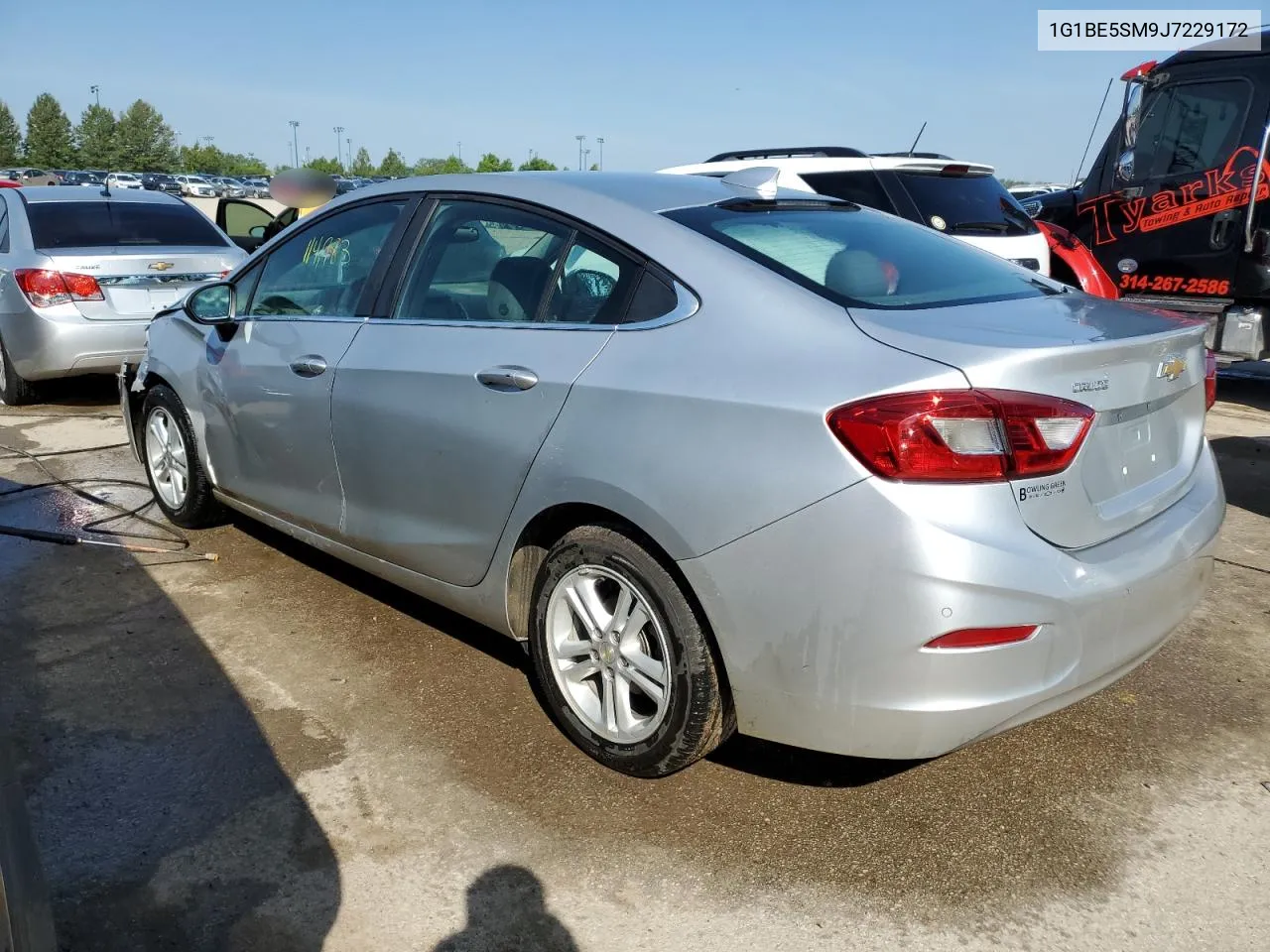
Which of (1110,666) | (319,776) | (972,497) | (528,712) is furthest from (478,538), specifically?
(1110,666)

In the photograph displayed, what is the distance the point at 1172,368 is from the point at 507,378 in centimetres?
175

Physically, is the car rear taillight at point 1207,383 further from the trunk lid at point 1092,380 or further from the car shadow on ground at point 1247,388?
the car shadow on ground at point 1247,388

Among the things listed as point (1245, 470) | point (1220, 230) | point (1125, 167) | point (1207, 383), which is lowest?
point (1245, 470)

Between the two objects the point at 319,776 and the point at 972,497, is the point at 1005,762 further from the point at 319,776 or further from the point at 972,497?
the point at 319,776

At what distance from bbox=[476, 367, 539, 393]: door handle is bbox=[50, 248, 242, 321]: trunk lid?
509 cm

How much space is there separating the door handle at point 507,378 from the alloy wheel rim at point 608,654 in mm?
538

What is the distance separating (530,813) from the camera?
2857 millimetres

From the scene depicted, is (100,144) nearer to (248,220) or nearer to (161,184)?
(161,184)

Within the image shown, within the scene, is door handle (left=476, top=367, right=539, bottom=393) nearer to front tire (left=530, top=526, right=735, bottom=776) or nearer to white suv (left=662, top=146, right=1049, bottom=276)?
front tire (left=530, top=526, right=735, bottom=776)

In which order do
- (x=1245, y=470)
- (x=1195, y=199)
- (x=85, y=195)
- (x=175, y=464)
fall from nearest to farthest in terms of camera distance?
(x=175, y=464), (x=1245, y=470), (x=85, y=195), (x=1195, y=199)

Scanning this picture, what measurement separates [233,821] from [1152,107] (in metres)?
8.64

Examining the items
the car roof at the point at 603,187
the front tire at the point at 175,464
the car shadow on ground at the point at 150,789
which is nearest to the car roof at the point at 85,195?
the front tire at the point at 175,464

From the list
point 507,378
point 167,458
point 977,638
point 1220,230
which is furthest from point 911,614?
point 1220,230

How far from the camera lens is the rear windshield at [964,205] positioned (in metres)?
7.18
